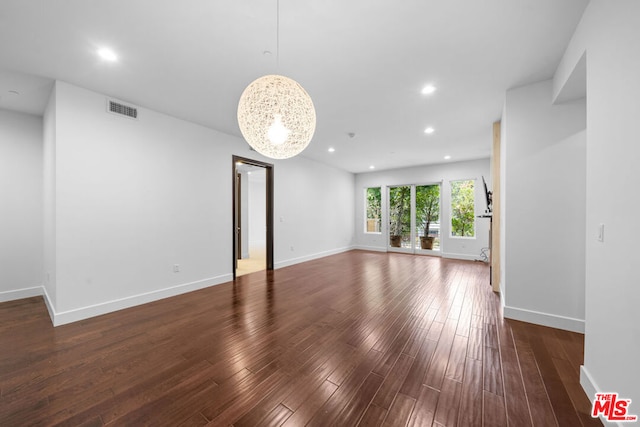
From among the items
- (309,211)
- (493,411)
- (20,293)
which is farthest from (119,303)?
(309,211)

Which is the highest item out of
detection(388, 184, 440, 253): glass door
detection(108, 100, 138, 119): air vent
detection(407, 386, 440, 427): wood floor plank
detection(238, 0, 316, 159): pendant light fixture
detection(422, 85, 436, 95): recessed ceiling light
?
detection(422, 85, 436, 95): recessed ceiling light

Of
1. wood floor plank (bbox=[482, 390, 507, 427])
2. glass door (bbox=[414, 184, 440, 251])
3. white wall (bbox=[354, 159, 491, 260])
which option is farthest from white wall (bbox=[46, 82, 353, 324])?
glass door (bbox=[414, 184, 440, 251])

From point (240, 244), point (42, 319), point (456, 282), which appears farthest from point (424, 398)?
point (240, 244)

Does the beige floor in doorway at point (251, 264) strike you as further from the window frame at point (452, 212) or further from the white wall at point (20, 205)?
the window frame at point (452, 212)

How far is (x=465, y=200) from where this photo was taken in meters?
6.76

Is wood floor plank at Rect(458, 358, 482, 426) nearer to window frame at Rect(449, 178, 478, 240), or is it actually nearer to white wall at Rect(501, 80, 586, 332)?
white wall at Rect(501, 80, 586, 332)

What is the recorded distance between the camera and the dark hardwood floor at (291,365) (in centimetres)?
147

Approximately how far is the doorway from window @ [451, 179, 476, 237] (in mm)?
5273

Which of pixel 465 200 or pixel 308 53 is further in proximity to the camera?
pixel 465 200

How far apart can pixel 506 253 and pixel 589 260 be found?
1257mm

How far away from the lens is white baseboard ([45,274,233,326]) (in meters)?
2.73

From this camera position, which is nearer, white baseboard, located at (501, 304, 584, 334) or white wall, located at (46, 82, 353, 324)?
white baseboard, located at (501, 304, 584, 334)

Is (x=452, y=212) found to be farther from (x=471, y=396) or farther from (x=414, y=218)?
(x=471, y=396)

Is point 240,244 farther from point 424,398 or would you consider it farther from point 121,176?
point 424,398
